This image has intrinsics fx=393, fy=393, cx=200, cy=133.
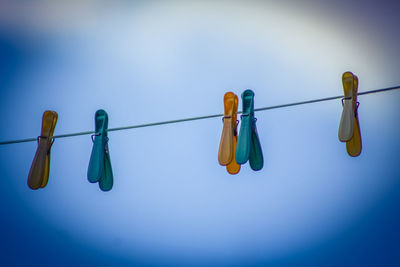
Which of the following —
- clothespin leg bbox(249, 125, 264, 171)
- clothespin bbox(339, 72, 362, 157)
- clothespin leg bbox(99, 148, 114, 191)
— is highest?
clothespin bbox(339, 72, 362, 157)

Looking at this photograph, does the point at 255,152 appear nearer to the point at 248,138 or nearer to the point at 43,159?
the point at 248,138

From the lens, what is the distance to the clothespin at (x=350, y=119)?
177cm

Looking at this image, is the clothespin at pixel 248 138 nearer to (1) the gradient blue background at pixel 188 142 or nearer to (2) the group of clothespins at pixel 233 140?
(2) the group of clothespins at pixel 233 140

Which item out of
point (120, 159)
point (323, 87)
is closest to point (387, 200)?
point (323, 87)

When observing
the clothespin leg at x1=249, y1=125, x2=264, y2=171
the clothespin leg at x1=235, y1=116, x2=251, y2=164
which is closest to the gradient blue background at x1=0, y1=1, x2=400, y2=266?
the clothespin leg at x1=249, y1=125, x2=264, y2=171

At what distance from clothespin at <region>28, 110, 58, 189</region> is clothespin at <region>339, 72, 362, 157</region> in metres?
1.47

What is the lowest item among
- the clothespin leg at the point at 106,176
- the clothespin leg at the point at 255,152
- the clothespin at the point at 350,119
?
the clothespin leg at the point at 106,176

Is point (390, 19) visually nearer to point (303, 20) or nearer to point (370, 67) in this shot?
point (370, 67)

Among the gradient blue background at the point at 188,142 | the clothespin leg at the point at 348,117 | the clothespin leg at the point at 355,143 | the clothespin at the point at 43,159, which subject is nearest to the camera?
the clothespin leg at the point at 348,117

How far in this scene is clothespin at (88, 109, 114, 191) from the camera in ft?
6.40

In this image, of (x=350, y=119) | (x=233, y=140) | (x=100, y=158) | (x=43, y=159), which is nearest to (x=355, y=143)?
(x=350, y=119)

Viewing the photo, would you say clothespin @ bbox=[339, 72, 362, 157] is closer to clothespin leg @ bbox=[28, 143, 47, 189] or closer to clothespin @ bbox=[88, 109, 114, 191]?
clothespin @ bbox=[88, 109, 114, 191]

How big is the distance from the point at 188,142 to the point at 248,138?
1916 mm

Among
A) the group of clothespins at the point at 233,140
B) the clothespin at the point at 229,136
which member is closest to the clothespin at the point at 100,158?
the group of clothespins at the point at 233,140
